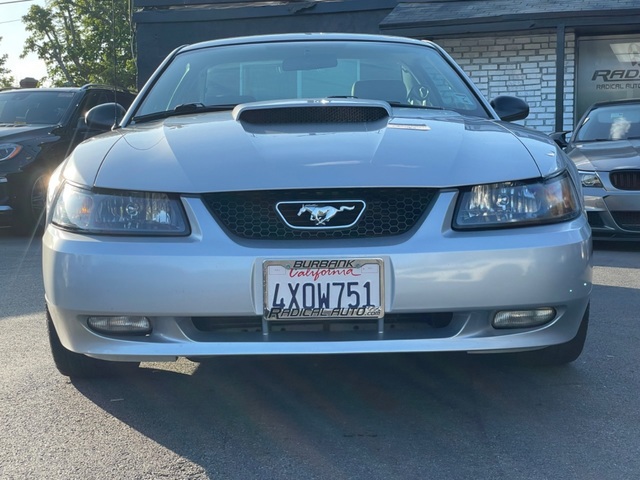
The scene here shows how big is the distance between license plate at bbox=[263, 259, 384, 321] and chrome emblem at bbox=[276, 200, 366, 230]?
152mm

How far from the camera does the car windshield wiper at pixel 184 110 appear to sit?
13.0 feet

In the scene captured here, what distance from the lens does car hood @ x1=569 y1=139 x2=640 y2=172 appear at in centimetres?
757

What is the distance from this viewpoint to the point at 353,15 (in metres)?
15.7

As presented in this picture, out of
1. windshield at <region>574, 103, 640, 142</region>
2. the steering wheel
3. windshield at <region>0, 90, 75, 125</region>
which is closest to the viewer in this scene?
the steering wheel

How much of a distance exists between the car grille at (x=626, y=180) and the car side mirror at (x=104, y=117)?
15.2 feet

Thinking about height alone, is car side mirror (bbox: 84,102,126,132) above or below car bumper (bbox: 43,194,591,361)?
above

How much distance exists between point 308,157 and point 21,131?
6.90 m

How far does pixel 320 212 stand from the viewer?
283 centimetres

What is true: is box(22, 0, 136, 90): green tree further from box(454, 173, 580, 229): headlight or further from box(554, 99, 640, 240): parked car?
box(454, 173, 580, 229): headlight

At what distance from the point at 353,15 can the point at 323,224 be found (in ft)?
44.2

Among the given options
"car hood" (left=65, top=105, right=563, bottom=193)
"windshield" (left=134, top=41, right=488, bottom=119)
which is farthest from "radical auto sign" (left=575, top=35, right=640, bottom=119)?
"car hood" (left=65, top=105, right=563, bottom=193)

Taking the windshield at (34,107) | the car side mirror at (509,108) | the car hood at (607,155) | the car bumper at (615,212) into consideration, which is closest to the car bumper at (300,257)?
the car side mirror at (509,108)

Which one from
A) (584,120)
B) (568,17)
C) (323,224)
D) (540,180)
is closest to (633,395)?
(540,180)

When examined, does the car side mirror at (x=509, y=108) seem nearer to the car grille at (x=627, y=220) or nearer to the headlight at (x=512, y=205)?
the headlight at (x=512, y=205)
